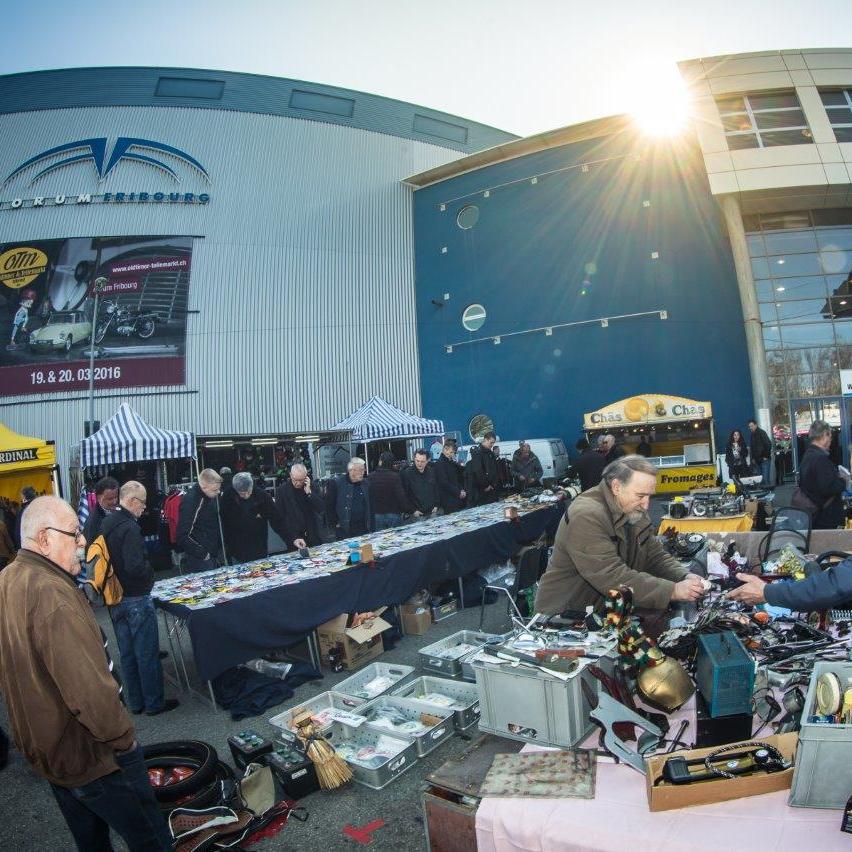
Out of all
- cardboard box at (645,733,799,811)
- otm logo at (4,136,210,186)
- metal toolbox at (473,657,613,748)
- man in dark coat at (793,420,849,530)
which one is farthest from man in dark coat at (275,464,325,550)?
otm logo at (4,136,210,186)

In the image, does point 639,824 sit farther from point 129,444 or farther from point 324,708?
point 129,444

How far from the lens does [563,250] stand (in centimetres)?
1936

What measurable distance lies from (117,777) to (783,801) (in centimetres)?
234

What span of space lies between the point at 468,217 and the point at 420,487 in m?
15.1

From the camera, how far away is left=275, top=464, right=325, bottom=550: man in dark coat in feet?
23.0

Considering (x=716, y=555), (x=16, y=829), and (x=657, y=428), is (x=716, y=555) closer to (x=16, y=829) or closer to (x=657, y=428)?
(x=16, y=829)

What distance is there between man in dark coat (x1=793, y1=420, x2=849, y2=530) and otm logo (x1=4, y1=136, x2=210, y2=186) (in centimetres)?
2110

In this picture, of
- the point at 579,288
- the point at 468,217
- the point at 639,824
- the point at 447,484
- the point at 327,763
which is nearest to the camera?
the point at 639,824

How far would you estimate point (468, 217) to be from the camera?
2134cm

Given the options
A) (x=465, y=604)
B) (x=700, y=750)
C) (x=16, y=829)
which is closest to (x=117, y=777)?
(x=16, y=829)

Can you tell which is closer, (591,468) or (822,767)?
(822,767)

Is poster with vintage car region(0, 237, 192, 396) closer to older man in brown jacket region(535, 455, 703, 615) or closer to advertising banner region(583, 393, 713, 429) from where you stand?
advertising banner region(583, 393, 713, 429)

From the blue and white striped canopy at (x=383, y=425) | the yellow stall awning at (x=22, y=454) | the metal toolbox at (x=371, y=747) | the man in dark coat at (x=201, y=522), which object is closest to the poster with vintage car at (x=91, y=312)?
the yellow stall awning at (x=22, y=454)

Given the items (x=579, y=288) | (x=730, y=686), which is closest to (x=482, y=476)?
(x=730, y=686)
